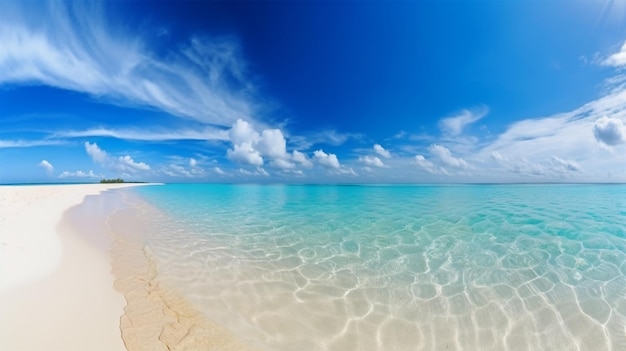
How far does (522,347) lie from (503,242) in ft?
17.9

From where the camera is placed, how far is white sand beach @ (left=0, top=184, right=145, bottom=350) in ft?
9.88

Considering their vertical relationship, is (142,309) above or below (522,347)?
above

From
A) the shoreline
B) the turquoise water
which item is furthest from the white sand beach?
the turquoise water

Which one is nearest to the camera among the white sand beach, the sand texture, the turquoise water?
the white sand beach

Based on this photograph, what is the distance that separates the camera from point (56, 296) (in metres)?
3.97

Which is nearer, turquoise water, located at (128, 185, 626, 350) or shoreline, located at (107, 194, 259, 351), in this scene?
shoreline, located at (107, 194, 259, 351)

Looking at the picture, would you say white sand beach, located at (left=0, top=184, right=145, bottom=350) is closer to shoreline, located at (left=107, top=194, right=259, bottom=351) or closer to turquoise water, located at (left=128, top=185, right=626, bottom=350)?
shoreline, located at (left=107, top=194, right=259, bottom=351)

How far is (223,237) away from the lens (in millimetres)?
8711

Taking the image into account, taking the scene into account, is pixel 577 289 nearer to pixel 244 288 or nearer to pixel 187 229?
pixel 244 288

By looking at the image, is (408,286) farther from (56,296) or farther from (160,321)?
(56,296)

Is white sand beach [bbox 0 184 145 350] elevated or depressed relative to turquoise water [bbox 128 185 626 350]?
elevated

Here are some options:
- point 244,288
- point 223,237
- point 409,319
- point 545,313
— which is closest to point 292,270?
point 244,288

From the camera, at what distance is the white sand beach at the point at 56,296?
301 cm

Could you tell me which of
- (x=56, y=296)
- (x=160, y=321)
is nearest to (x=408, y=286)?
(x=160, y=321)
